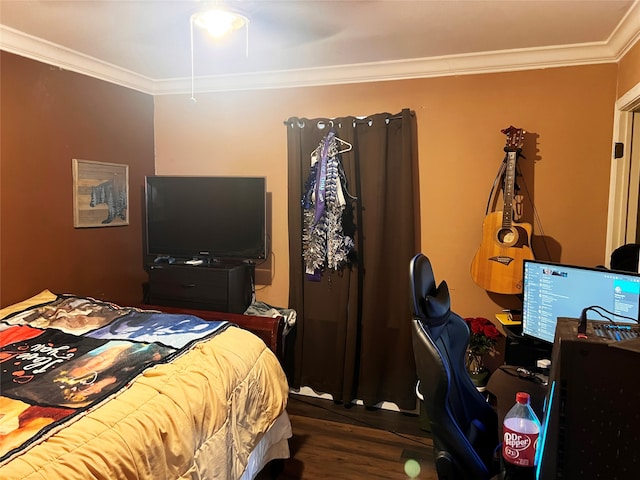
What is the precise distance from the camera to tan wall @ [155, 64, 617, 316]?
107 inches

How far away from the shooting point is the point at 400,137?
9.86 feet

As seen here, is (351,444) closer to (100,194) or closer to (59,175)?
(100,194)

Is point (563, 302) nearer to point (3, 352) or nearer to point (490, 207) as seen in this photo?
point (490, 207)

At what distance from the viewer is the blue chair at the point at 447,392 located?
1.36m

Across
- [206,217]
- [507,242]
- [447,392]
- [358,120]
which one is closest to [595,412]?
[447,392]

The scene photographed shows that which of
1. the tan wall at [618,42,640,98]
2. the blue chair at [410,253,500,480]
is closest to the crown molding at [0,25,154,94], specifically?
the blue chair at [410,253,500,480]

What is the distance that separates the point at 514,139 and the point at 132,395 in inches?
97.4

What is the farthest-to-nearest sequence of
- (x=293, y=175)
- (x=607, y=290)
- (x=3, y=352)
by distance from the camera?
(x=293, y=175), (x=3, y=352), (x=607, y=290)

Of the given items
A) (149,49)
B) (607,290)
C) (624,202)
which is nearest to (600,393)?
(607,290)

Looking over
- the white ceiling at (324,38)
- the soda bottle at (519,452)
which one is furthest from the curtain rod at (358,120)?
the soda bottle at (519,452)

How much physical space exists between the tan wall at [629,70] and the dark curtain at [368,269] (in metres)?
1.20

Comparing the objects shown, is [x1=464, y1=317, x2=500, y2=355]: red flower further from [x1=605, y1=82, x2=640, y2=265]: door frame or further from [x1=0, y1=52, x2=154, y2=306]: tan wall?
[x1=0, y1=52, x2=154, y2=306]: tan wall

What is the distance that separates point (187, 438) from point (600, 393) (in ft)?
4.47

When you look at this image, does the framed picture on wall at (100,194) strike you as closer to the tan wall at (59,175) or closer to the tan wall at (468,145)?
the tan wall at (59,175)
